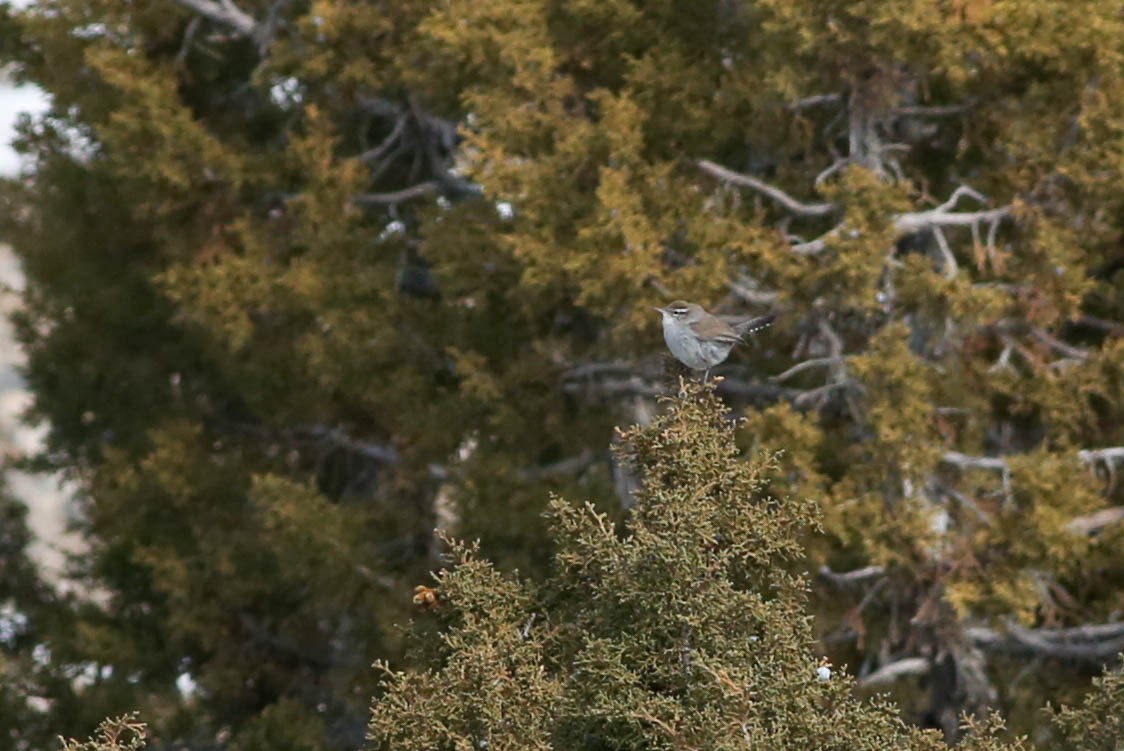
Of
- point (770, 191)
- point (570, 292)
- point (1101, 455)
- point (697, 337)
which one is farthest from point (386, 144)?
point (697, 337)

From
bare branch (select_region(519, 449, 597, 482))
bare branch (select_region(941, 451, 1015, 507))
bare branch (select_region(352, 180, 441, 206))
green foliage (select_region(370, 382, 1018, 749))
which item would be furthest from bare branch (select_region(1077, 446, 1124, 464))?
green foliage (select_region(370, 382, 1018, 749))

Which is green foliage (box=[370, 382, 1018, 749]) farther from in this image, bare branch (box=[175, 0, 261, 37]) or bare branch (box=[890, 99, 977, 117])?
bare branch (box=[175, 0, 261, 37])

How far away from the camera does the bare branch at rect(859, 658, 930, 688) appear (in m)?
14.4

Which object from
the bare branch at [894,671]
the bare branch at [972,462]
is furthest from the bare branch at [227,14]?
the bare branch at [894,671]

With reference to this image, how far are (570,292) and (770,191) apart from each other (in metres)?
1.58

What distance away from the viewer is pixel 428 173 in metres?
19.0

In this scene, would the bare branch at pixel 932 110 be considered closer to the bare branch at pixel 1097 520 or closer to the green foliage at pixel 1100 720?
the bare branch at pixel 1097 520

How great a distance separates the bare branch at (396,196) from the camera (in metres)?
17.7

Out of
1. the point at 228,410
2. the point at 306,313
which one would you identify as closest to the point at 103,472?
the point at 228,410

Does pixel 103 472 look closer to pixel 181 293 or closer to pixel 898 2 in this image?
pixel 181 293

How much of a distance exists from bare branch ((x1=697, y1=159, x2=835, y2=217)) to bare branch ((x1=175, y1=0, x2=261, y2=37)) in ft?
15.5

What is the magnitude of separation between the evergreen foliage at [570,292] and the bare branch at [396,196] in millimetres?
46

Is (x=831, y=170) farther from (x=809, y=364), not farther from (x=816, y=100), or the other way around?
(x=809, y=364)

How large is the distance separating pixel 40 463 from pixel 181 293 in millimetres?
4648
